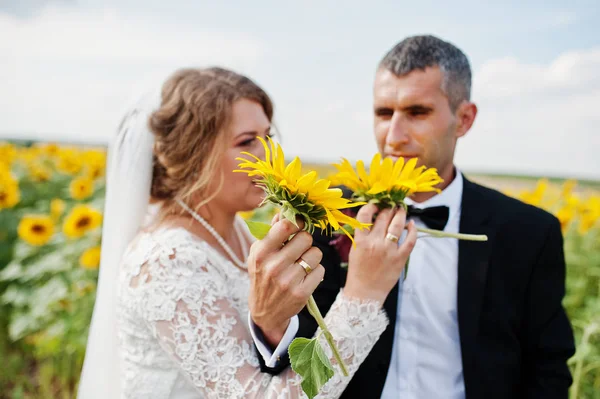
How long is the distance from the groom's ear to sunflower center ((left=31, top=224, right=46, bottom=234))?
4.00 metres

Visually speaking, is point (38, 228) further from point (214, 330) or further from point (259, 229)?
point (259, 229)

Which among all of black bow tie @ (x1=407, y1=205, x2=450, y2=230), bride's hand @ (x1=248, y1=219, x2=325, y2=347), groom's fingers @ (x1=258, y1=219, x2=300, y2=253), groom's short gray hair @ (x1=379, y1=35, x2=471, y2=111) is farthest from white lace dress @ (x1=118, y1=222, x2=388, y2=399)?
groom's short gray hair @ (x1=379, y1=35, x2=471, y2=111)


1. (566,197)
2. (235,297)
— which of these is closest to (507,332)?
(235,297)

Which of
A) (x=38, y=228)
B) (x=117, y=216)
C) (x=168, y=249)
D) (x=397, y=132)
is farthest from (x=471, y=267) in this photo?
(x=38, y=228)

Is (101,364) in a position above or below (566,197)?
below

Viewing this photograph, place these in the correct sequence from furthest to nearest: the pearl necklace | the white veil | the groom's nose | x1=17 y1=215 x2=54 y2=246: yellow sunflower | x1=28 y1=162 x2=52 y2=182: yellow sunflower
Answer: x1=28 y1=162 x2=52 y2=182: yellow sunflower < x1=17 y1=215 x2=54 y2=246: yellow sunflower < the white veil < the pearl necklace < the groom's nose

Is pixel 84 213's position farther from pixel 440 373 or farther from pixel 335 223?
pixel 335 223

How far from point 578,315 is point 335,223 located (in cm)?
327

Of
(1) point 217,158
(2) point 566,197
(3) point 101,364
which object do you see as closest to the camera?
(1) point 217,158

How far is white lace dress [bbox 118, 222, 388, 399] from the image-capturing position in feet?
5.49

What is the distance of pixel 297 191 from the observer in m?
1.26

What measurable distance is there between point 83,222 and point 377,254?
3.49 metres

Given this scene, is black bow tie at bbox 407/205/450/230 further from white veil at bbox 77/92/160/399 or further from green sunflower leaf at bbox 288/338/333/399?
white veil at bbox 77/92/160/399

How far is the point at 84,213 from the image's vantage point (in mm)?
4387
